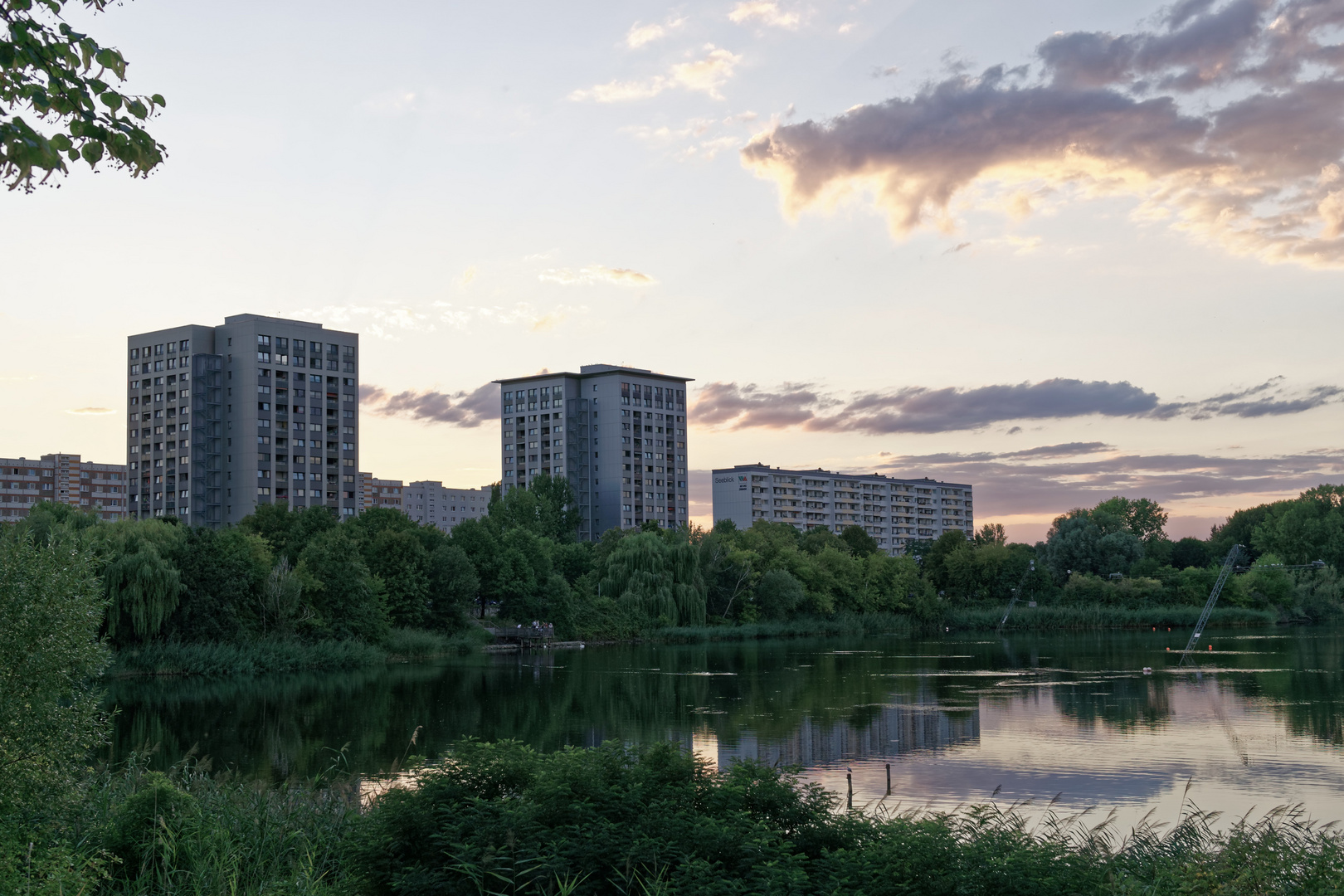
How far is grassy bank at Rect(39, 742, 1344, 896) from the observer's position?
444 inches

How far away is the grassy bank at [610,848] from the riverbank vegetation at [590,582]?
6296 mm

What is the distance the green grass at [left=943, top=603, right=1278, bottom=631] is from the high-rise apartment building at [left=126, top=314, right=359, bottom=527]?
81.5 metres

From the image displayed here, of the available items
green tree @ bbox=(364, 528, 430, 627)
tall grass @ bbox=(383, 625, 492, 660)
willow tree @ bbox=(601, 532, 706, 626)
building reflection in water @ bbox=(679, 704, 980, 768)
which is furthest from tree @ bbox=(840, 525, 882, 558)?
building reflection in water @ bbox=(679, 704, 980, 768)

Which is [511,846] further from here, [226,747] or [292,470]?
[292,470]

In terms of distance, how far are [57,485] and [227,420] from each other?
6143 cm

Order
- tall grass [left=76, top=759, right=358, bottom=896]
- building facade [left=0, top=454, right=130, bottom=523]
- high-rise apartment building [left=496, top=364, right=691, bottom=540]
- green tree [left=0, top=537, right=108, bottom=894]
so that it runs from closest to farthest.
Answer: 1. tall grass [left=76, top=759, right=358, bottom=896]
2. green tree [left=0, top=537, right=108, bottom=894]
3. high-rise apartment building [left=496, top=364, right=691, bottom=540]
4. building facade [left=0, top=454, right=130, bottom=523]


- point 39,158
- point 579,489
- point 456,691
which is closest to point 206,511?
point 579,489

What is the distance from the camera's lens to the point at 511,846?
11.3 metres

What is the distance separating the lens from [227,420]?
479 ft

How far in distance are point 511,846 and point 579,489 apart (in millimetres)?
166455

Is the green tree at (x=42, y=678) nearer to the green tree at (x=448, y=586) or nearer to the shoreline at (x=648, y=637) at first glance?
the shoreline at (x=648, y=637)

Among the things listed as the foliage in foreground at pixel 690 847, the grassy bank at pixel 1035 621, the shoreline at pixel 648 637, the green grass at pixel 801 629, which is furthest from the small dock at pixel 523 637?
the foliage in foreground at pixel 690 847

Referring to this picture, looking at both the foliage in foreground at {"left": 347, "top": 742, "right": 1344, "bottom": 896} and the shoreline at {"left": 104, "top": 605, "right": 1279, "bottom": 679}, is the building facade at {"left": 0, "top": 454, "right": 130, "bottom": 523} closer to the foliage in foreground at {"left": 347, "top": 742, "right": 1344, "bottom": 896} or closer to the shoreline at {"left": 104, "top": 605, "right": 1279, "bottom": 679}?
the shoreline at {"left": 104, "top": 605, "right": 1279, "bottom": 679}

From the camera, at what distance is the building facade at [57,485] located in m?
180
